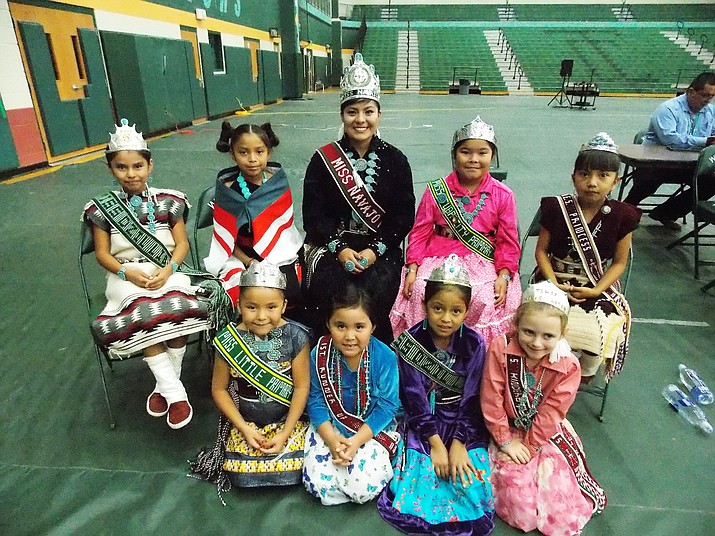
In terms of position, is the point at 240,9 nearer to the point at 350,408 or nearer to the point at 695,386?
→ the point at 350,408

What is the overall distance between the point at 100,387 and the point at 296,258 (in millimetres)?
1251

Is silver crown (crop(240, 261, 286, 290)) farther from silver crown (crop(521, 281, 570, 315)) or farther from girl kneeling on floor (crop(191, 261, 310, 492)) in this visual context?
silver crown (crop(521, 281, 570, 315))

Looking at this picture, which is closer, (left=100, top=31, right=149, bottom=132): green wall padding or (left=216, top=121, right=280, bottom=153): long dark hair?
(left=216, top=121, right=280, bottom=153): long dark hair

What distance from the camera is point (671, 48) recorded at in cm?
2555

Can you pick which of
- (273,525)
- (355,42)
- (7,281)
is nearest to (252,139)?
(273,525)

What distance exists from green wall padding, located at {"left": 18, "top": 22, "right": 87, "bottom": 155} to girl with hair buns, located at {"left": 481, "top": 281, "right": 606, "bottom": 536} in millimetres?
7386

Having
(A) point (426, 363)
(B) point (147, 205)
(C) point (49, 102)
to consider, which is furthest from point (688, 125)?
(C) point (49, 102)

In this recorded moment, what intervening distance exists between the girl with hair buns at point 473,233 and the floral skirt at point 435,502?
71 centimetres

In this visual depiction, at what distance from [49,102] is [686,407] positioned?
26.6ft

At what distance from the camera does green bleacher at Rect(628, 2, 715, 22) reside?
94.3 ft

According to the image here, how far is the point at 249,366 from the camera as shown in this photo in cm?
186

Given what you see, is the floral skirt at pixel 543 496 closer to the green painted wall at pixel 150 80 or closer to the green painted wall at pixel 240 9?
the green painted wall at pixel 150 80

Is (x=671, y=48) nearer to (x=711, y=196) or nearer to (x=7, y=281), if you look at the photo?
(x=711, y=196)

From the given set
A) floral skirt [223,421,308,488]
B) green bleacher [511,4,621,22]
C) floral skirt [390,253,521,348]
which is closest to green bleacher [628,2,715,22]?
green bleacher [511,4,621,22]
